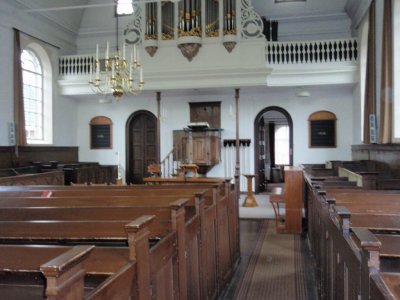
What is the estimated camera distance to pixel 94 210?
2.74 meters

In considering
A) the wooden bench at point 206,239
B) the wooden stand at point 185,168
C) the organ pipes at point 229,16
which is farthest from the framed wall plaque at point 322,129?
the wooden bench at point 206,239

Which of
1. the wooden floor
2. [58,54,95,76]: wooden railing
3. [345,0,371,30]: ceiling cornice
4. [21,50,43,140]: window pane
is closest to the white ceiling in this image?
[345,0,371,30]: ceiling cornice

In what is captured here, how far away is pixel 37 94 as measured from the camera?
10266 millimetres

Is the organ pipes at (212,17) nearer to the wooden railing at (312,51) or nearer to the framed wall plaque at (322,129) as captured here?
the wooden railing at (312,51)

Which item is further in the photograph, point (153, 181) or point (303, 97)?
point (303, 97)

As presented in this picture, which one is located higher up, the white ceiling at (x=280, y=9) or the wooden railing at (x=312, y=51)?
the white ceiling at (x=280, y=9)

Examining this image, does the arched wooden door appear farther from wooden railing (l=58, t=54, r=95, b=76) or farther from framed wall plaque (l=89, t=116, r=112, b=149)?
wooden railing (l=58, t=54, r=95, b=76)

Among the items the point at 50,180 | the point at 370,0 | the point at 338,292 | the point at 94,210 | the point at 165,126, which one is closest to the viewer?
the point at 338,292

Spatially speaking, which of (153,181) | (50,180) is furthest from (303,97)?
(50,180)

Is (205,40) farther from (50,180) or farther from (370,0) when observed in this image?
(50,180)

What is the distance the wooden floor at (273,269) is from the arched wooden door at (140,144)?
6034 mm

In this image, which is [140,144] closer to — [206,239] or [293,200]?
[293,200]

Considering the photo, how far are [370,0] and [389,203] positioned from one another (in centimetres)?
618

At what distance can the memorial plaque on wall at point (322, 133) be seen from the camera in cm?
1055
